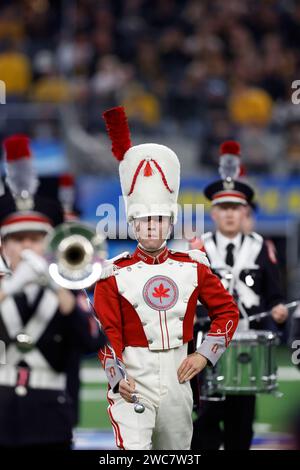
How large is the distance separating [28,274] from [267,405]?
288 inches

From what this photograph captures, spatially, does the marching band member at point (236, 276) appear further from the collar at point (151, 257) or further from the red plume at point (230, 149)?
the collar at point (151, 257)

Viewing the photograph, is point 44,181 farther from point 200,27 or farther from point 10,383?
point 10,383

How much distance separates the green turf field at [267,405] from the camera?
10875 mm

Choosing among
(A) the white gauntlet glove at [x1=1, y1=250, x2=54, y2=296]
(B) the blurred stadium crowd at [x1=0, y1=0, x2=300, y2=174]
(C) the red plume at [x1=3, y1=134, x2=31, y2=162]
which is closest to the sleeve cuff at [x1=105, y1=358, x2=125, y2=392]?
(A) the white gauntlet glove at [x1=1, y1=250, x2=54, y2=296]

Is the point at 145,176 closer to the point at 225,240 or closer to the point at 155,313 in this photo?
the point at 155,313

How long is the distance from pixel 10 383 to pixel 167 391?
2.27ft

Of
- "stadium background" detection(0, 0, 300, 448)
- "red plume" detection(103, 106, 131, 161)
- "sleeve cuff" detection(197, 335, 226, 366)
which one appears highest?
"stadium background" detection(0, 0, 300, 448)

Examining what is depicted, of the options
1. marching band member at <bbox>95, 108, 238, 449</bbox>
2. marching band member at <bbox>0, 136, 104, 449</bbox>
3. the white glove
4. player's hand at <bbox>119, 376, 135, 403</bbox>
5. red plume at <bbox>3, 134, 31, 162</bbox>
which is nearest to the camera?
the white glove

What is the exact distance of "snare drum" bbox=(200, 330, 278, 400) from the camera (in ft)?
25.1

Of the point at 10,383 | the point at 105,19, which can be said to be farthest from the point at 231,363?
the point at 105,19

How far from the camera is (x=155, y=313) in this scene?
19.7 ft

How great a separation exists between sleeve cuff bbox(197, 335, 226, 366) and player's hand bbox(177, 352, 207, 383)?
0.02m

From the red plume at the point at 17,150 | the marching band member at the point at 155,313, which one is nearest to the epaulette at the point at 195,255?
the marching band member at the point at 155,313

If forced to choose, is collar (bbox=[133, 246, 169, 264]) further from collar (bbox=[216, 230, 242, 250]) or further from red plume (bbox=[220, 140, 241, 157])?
red plume (bbox=[220, 140, 241, 157])
